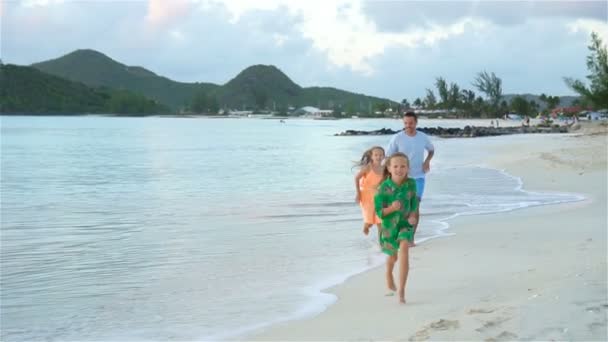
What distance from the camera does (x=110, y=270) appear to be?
805 centimetres

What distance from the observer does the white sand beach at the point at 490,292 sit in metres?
4.46

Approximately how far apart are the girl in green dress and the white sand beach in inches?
20.5

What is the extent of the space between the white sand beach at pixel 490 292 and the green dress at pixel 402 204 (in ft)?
1.91

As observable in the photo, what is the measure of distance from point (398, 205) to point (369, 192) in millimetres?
1771

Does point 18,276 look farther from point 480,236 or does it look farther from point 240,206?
point 240,206

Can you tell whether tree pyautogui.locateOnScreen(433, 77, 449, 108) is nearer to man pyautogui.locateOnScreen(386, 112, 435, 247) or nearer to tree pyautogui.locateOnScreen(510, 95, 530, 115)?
tree pyautogui.locateOnScreen(510, 95, 530, 115)

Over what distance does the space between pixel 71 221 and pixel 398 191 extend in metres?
8.65

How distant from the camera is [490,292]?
5742mm

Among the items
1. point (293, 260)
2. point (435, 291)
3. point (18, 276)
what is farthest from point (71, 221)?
point (435, 291)

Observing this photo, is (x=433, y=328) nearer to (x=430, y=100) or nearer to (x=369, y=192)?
(x=369, y=192)

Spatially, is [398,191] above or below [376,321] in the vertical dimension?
above

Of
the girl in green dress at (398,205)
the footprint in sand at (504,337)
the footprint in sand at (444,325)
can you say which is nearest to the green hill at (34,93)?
the girl in green dress at (398,205)

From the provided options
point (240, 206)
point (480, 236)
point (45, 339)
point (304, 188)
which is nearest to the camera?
point (45, 339)

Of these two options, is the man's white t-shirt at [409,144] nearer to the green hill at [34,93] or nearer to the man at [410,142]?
the man at [410,142]
